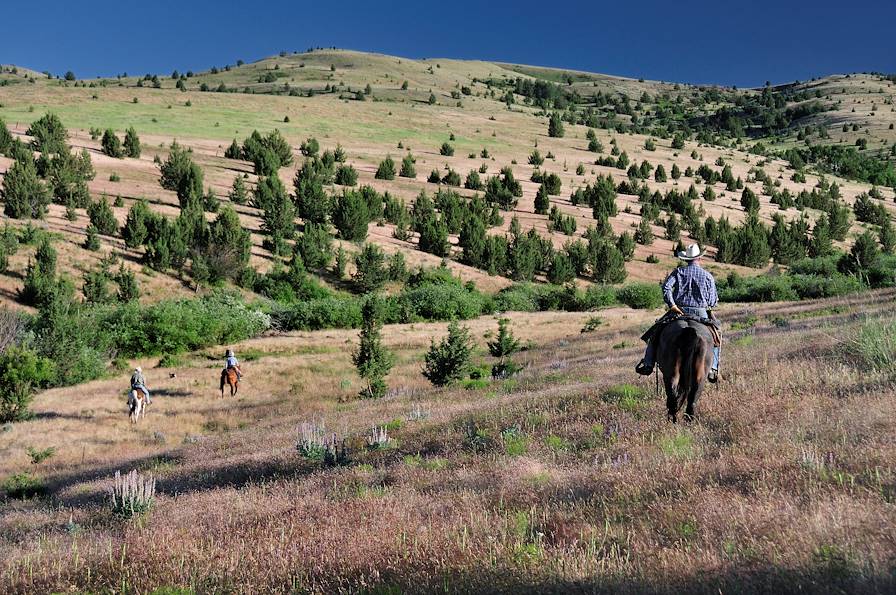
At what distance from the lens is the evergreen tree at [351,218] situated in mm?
52469

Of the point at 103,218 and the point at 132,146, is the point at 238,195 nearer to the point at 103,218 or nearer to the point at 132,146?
the point at 103,218

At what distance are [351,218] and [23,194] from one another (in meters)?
25.1

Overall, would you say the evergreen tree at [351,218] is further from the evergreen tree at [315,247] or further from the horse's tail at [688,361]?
the horse's tail at [688,361]

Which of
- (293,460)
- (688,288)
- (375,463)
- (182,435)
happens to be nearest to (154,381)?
(182,435)

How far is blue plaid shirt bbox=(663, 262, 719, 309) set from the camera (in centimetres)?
837

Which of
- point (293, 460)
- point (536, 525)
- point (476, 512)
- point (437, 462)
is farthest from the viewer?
point (293, 460)

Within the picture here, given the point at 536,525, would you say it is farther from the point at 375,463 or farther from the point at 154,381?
the point at 154,381

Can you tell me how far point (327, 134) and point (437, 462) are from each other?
311ft

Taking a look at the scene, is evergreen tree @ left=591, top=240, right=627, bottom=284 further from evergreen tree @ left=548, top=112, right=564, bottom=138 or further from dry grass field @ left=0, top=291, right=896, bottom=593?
evergreen tree @ left=548, top=112, right=564, bottom=138

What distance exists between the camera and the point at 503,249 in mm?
53312

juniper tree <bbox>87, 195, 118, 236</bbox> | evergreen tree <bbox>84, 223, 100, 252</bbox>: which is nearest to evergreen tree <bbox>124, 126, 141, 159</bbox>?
juniper tree <bbox>87, 195, 118, 236</bbox>

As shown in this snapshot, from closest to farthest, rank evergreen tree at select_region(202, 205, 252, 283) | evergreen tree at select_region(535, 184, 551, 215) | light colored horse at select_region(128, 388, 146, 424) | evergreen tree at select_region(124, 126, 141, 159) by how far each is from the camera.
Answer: light colored horse at select_region(128, 388, 146, 424), evergreen tree at select_region(202, 205, 252, 283), evergreen tree at select_region(124, 126, 141, 159), evergreen tree at select_region(535, 184, 551, 215)

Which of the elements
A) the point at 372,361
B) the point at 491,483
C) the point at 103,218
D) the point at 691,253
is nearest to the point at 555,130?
the point at 103,218

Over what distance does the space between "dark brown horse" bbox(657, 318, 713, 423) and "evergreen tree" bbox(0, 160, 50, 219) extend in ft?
159
